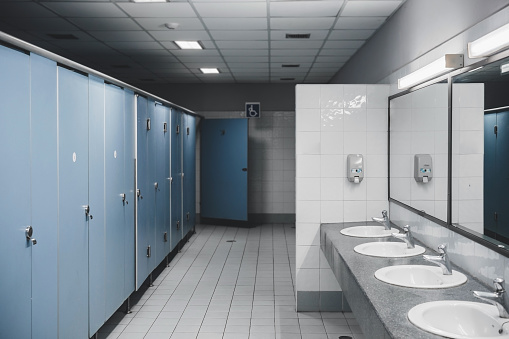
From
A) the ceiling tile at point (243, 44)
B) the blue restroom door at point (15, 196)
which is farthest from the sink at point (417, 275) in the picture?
the ceiling tile at point (243, 44)

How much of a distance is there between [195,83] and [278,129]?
193 cm

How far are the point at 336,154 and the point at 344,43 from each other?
204cm

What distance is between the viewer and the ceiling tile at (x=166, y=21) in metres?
4.74

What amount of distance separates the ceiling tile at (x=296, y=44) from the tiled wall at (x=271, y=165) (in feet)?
11.5

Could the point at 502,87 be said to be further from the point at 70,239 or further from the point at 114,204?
the point at 114,204

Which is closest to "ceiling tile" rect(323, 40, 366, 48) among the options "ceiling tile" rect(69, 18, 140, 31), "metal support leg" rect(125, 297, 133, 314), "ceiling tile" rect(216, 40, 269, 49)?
"ceiling tile" rect(216, 40, 269, 49)

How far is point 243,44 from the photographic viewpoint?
5.89 metres

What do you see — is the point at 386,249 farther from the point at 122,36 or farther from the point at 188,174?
the point at 188,174

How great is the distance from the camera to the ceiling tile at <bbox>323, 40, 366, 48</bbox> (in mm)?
5699

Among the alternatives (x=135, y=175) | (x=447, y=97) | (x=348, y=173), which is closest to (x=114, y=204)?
(x=135, y=175)

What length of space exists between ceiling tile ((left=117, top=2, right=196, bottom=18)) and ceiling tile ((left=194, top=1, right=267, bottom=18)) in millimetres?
118

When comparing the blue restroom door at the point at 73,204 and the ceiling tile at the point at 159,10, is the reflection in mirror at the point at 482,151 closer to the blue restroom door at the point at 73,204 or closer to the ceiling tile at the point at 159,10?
the blue restroom door at the point at 73,204

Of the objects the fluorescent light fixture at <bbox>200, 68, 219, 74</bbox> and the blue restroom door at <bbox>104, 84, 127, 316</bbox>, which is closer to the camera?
the blue restroom door at <bbox>104, 84, 127, 316</bbox>

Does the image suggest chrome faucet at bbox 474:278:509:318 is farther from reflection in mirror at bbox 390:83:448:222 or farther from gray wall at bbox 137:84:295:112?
gray wall at bbox 137:84:295:112
